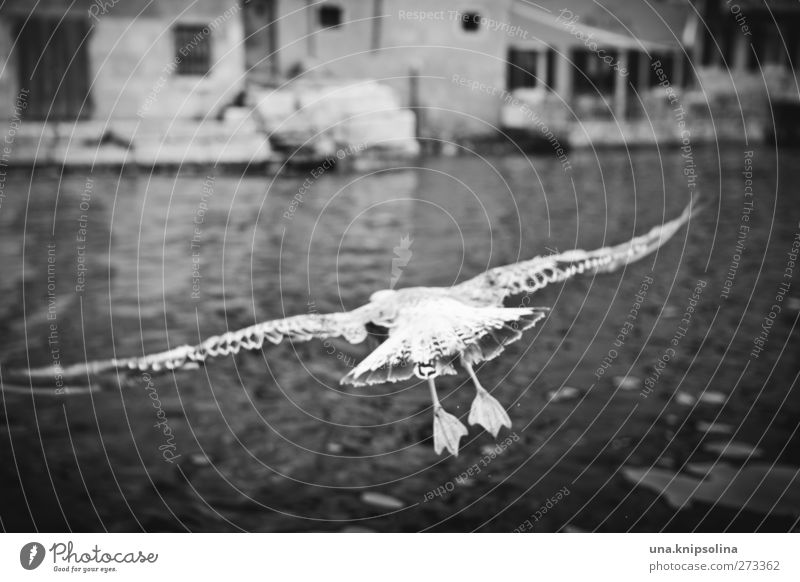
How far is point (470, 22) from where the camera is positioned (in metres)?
8.13

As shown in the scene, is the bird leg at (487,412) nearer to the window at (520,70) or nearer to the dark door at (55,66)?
the dark door at (55,66)

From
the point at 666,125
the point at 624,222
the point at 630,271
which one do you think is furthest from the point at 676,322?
the point at 666,125

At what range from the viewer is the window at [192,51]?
27.2 ft

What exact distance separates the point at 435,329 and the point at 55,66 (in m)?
7.86

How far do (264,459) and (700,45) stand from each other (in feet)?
35.6

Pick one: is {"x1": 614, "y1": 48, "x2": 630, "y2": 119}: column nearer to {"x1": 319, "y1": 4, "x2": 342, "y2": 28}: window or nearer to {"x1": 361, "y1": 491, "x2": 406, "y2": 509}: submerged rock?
{"x1": 319, "y1": 4, "x2": 342, "y2": 28}: window

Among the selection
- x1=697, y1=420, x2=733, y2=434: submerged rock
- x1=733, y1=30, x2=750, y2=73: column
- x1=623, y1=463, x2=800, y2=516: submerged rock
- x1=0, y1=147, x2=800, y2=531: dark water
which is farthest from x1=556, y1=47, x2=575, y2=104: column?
x1=623, y1=463, x2=800, y2=516: submerged rock

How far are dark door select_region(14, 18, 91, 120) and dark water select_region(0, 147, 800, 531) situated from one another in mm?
2698

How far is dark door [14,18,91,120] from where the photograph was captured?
7711mm

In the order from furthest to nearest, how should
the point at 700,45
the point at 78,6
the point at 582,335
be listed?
the point at 700,45 < the point at 78,6 < the point at 582,335

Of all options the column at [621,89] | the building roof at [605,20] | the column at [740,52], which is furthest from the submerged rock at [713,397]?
the column at [740,52]

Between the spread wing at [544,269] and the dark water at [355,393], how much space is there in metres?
0.18

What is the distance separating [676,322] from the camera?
10.3ft
